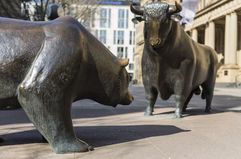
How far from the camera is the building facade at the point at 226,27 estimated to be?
47.2 meters

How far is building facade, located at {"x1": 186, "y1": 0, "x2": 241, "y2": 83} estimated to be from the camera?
155 feet

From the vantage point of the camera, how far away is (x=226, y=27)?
164ft

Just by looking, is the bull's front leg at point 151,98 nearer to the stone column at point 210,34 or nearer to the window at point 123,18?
the stone column at point 210,34

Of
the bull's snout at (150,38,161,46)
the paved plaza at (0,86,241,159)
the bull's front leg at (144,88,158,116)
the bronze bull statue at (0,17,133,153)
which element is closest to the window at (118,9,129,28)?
the bull's front leg at (144,88,158,116)

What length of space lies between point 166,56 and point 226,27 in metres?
43.4

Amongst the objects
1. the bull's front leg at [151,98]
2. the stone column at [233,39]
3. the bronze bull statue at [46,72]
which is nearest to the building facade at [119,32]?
the stone column at [233,39]

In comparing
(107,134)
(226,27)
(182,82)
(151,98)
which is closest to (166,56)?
(182,82)

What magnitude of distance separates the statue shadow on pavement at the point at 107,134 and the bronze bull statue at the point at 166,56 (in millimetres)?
1901

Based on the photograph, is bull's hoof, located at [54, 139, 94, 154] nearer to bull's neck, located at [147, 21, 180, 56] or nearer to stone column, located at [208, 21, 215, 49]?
bull's neck, located at [147, 21, 180, 56]

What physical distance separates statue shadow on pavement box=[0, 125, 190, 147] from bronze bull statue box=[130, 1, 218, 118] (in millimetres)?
1901

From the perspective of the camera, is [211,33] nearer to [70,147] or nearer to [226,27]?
[226,27]

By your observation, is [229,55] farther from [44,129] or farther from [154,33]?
[44,129]

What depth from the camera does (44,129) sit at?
4.61m

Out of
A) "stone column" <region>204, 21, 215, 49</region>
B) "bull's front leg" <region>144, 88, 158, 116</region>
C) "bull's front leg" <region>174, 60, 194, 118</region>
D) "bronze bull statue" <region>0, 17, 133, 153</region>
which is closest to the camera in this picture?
"bronze bull statue" <region>0, 17, 133, 153</region>
